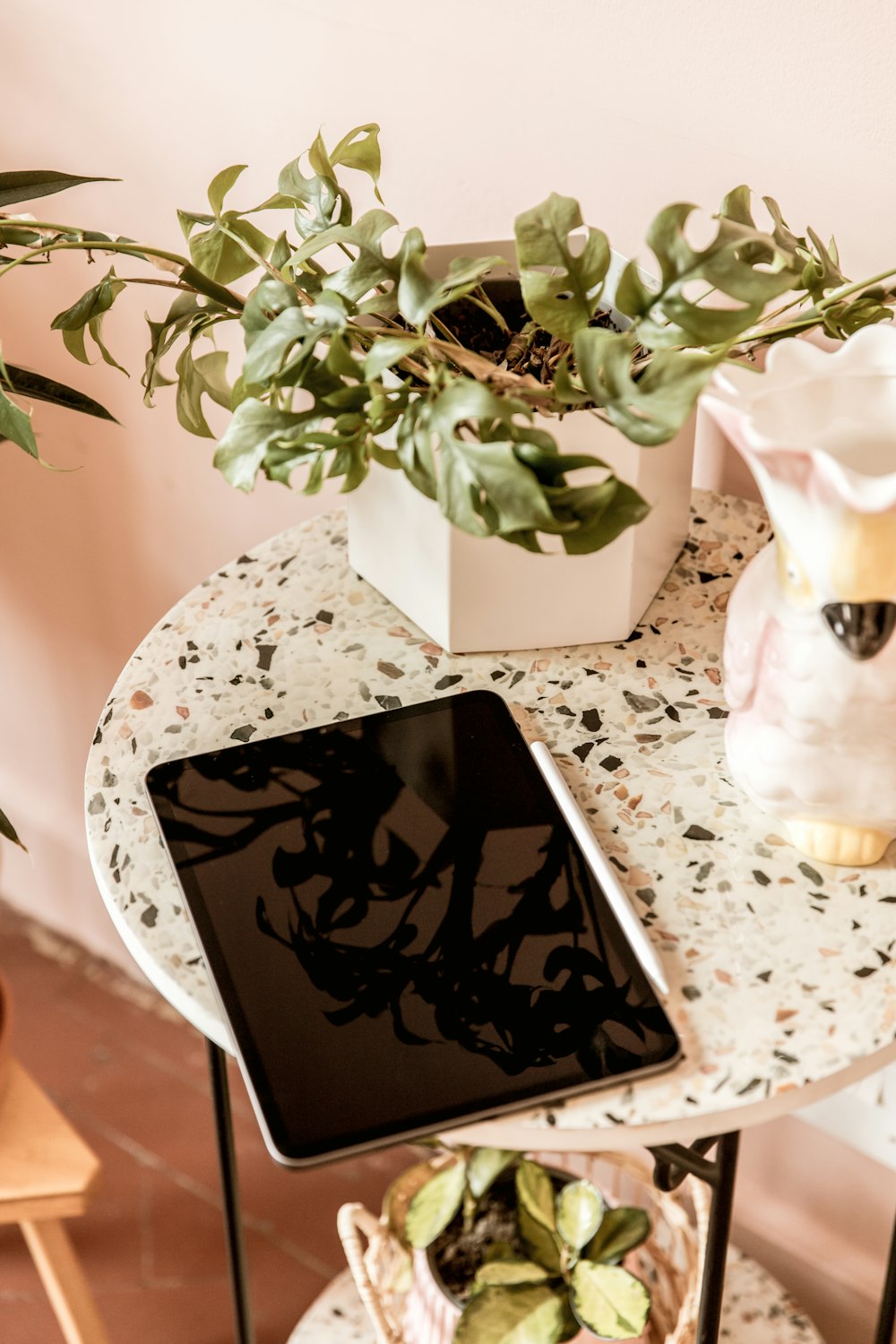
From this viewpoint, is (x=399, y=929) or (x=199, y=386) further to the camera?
(x=199, y=386)

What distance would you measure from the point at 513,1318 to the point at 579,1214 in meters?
0.09

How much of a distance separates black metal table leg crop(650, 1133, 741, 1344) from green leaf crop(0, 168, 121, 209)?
2.18ft

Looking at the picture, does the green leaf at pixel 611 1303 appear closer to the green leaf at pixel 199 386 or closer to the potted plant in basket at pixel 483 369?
the potted plant in basket at pixel 483 369

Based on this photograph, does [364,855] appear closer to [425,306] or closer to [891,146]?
[425,306]

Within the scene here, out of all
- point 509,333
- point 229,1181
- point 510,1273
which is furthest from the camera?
point 510,1273

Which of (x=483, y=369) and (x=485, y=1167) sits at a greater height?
(x=483, y=369)

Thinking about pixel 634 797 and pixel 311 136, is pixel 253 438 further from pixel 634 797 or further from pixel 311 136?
pixel 311 136

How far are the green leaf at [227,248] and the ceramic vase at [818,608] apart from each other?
0.85 feet

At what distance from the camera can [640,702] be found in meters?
0.72

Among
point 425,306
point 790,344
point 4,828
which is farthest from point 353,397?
point 4,828

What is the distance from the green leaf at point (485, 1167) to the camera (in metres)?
0.98

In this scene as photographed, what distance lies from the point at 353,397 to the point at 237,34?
1.87 feet

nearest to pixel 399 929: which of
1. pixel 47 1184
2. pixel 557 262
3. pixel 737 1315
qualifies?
pixel 557 262

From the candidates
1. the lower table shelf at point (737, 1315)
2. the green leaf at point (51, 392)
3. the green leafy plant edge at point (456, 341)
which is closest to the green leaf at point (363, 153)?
the green leafy plant edge at point (456, 341)
